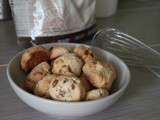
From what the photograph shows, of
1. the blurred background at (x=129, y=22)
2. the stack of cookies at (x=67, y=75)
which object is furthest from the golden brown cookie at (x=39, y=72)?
the blurred background at (x=129, y=22)

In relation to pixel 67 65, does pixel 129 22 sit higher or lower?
lower

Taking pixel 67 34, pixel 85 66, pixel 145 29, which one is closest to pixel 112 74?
pixel 85 66

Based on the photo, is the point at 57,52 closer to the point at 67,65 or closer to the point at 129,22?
the point at 67,65

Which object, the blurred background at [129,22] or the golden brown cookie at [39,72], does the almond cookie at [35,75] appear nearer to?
the golden brown cookie at [39,72]

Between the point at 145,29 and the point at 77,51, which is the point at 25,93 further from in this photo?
the point at 145,29

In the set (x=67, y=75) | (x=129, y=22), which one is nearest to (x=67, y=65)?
(x=67, y=75)

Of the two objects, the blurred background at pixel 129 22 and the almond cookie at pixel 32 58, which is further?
the blurred background at pixel 129 22

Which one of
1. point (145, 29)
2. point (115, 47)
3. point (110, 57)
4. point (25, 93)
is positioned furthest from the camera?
point (145, 29)
